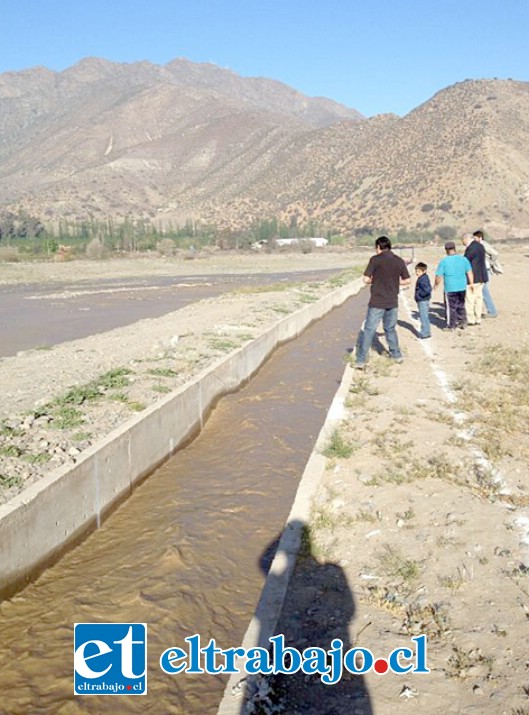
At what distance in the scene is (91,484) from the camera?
6.32 metres

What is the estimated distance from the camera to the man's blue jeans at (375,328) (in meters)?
11.1

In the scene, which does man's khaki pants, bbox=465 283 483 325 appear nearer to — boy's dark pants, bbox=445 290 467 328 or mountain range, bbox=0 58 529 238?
boy's dark pants, bbox=445 290 467 328

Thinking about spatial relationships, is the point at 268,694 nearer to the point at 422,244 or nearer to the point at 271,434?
the point at 271,434

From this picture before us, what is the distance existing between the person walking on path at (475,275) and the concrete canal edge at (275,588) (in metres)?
8.73

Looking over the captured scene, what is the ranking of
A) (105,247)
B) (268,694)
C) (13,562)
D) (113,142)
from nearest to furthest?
(268,694) → (13,562) → (105,247) → (113,142)

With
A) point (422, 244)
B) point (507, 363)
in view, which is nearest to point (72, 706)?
point (507, 363)

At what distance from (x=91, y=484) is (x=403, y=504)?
9.15 ft

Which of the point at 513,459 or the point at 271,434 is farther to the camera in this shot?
the point at 271,434

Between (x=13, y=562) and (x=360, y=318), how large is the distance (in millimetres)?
18114

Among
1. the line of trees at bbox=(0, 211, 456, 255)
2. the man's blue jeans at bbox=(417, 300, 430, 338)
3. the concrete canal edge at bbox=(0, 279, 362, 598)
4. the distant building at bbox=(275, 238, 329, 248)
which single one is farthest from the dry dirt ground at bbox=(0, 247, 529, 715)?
the distant building at bbox=(275, 238, 329, 248)

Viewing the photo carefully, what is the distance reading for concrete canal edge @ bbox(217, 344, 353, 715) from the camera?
11.7 ft

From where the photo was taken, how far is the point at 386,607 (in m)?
4.31

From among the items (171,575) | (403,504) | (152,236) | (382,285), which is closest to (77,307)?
(382,285)

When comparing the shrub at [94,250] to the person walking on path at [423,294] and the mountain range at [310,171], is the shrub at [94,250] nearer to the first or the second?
the mountain range at [310,171]
